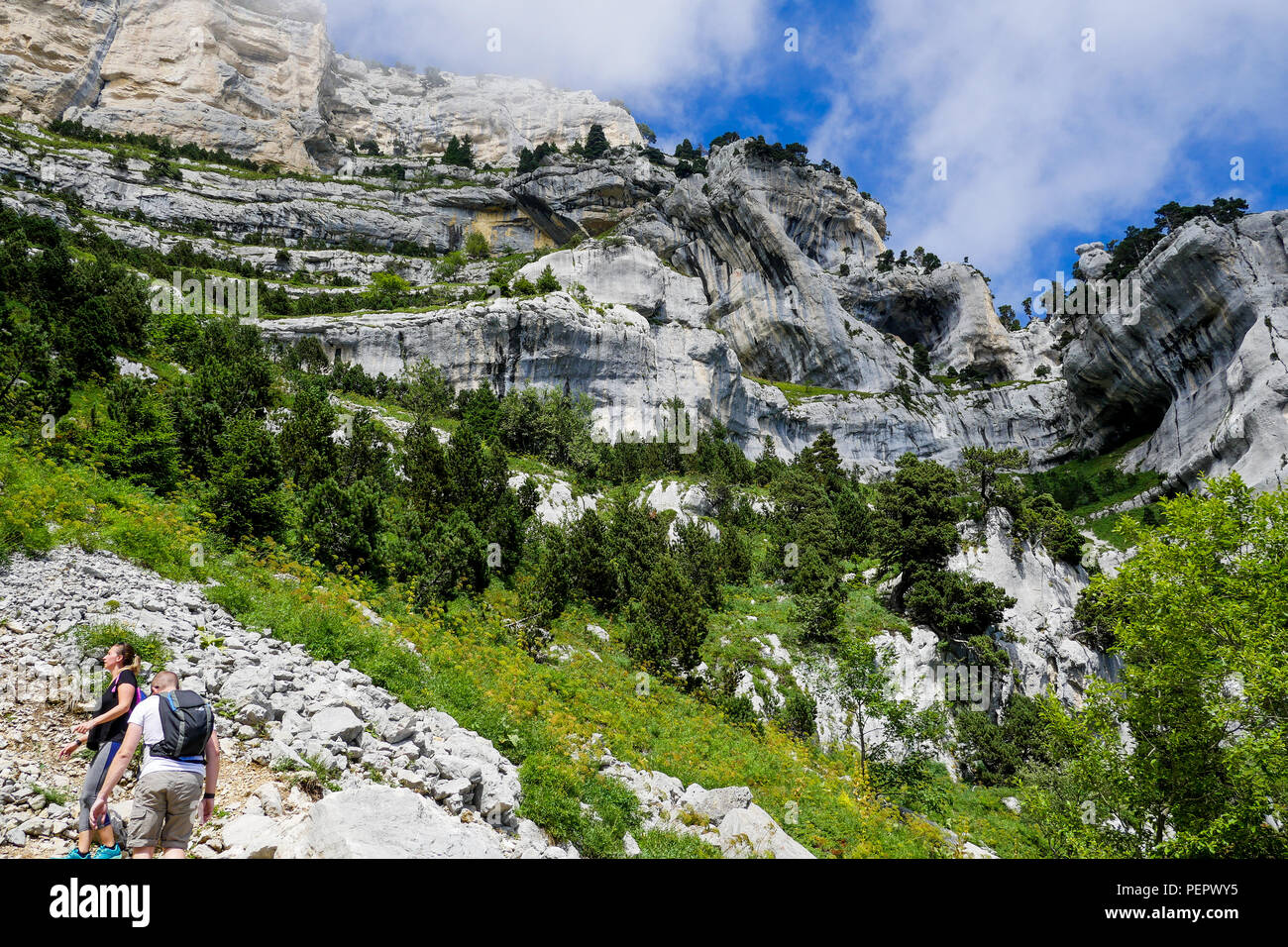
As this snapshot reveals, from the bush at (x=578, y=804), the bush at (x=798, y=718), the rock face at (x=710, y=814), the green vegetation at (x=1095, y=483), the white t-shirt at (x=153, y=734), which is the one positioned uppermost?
the green vegetation at (x=1095, y=483)

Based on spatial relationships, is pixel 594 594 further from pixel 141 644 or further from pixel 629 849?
pixel 141 644

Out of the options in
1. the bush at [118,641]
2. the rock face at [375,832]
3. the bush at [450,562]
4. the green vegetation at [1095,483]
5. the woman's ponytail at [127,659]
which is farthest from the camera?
the green vegetation at [1095,483]

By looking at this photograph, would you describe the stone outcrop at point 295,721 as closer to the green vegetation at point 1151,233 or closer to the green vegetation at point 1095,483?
the green vegetation at point 1095,483

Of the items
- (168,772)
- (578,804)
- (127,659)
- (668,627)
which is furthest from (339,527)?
(168,772)

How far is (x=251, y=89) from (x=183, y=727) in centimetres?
14256

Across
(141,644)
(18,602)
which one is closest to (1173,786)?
(141,644)

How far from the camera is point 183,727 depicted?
5.14m

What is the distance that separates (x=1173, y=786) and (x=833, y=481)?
40190mm

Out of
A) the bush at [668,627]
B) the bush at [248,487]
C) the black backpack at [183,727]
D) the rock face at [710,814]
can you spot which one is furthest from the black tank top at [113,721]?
the bush at [668,627]

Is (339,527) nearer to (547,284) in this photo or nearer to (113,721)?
(113,721)

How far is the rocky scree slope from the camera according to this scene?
17.4 ft

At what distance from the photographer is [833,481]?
1977 inches

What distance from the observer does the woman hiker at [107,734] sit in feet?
15.7

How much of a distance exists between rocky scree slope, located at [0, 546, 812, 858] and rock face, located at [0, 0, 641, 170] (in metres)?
124
